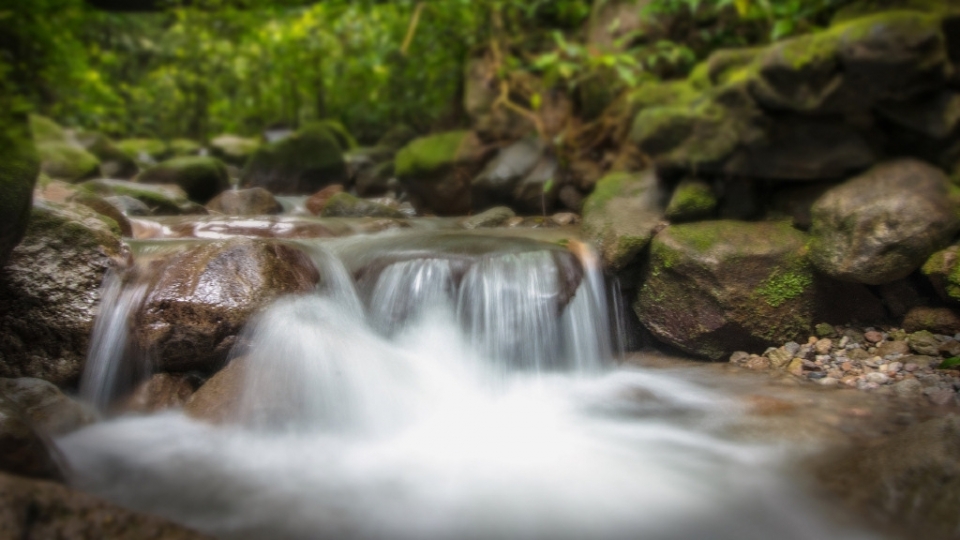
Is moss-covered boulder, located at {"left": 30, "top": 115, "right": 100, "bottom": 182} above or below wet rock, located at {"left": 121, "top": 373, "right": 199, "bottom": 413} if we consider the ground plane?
above

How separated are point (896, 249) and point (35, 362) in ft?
17.9

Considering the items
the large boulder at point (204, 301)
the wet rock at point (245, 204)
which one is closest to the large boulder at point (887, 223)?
the large boulder at point (204, 301)

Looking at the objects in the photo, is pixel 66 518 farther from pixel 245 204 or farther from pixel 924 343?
pixel 245 204

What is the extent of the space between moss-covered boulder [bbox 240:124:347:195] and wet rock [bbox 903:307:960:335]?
8631 mm

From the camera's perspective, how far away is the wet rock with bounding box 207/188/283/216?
7.64m

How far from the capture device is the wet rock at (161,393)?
146 inches

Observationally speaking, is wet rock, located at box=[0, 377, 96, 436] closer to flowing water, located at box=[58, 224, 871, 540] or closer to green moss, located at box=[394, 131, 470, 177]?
flowing water, located at box=[58, 224, 871, 540]

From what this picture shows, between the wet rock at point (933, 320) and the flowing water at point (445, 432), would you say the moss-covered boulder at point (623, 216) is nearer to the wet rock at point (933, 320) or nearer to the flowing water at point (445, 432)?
the flowing water at point (445, 432)

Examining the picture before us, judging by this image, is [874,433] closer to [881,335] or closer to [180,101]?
[881,335]

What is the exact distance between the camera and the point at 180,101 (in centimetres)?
1819

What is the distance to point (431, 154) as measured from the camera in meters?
8.09

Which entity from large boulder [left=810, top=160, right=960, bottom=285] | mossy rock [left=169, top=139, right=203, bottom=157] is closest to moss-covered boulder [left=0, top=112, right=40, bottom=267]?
large boulder [left=810, top=160, right=960, bottom=285]

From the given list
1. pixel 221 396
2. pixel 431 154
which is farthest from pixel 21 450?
pixel 431 154

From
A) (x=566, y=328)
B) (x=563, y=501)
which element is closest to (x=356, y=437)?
(x=563, y=501)
